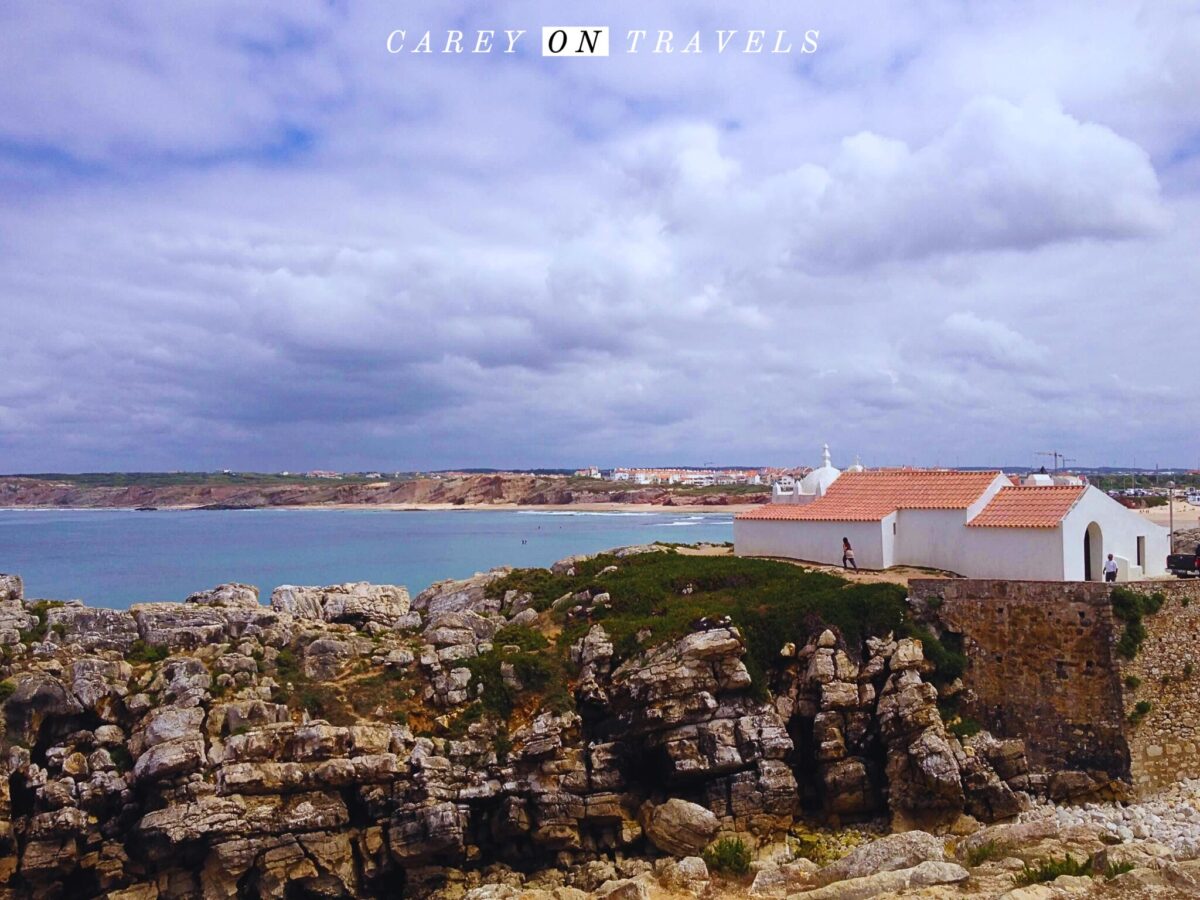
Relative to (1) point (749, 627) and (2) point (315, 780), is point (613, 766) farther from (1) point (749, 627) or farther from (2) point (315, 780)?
(2) point (315, 780)

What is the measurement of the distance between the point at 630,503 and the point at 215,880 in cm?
13323

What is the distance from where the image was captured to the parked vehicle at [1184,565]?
915 inches

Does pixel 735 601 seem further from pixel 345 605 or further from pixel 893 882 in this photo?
pixel 345 605

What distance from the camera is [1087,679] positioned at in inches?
778

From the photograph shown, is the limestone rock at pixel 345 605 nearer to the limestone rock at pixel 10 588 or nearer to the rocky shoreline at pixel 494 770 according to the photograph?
the rocky shoreline at pixel 494 770

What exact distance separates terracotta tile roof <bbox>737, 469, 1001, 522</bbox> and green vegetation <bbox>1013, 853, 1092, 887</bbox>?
12722 millimetres

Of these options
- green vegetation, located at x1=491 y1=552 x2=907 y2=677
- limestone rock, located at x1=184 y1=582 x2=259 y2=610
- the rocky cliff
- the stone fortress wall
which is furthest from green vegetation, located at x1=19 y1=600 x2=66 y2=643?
the stone fortress wall

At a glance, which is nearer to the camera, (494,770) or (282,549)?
(494,770)

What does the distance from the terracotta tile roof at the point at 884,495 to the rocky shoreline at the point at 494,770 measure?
21.0 feet

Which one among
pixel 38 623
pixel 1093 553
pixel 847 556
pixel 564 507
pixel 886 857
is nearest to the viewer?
pixel 886 857

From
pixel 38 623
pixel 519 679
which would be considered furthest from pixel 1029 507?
pixel 38 623

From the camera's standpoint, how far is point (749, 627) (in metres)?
21.1

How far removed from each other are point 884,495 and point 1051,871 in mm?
15808

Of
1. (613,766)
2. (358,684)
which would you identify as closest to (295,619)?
(358,684)
